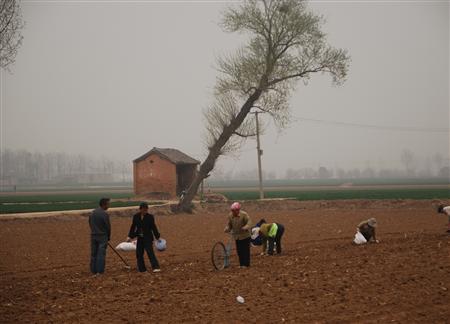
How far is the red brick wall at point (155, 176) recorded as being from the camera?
54.2m

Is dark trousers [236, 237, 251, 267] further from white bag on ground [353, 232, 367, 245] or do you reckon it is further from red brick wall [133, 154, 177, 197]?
red brick wall [133, 154, 177, 197]

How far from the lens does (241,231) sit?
14.4 m

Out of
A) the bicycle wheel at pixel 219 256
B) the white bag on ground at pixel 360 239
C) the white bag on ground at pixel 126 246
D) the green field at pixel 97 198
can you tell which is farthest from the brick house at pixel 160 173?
the bicycle wheel at pixel 219 256

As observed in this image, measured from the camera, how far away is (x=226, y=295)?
11.3m

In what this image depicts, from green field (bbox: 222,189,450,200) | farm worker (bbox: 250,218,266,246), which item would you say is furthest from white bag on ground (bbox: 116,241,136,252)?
green field (bbox: 222,189,450,200)

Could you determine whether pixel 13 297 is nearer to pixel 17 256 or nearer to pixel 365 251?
pixel 17 256

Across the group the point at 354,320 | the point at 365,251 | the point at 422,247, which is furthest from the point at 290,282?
the point at 422,247

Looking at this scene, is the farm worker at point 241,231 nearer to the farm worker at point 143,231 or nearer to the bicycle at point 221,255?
the bicycle at point 221,255

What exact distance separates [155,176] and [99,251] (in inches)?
1624

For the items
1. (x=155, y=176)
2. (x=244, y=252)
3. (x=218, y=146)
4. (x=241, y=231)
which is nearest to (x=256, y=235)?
(x=244, y=252)

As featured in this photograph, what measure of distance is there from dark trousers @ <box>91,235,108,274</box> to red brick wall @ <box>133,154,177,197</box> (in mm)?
40009

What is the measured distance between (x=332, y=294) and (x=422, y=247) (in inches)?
269

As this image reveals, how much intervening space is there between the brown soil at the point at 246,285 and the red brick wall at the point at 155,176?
33637mm

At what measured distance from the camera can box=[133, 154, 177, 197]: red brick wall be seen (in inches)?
2132
